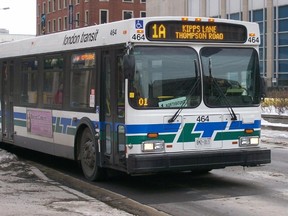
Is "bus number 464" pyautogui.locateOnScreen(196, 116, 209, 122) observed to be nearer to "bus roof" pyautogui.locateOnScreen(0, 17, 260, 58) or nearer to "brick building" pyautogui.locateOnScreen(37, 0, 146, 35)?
"bus roof" pyautogui.locateOnScreen(0, 17, 260, 58)

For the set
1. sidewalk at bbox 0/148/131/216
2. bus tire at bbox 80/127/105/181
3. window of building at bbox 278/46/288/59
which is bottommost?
sidewalk at bbox 0/148/131/216

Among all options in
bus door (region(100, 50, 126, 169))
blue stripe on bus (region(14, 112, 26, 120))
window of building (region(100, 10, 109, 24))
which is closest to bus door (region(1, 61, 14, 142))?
blue stripe on bus (region(14, 112, 26, 120))

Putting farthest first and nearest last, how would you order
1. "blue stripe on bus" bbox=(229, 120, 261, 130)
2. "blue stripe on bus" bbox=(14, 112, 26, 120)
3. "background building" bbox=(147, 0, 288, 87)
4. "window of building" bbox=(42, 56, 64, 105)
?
"background building" bbox=(147, 0, 288, 87) → "blue stripe on bus" bbox=(14, 112, 26, 120) → "window of building" bbox=(42, 56, 64, 105) → "blue stripe on bus" bbox=(229, 120, 261, 130)

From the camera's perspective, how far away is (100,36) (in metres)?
9.44

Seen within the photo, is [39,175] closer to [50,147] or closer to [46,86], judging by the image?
[50,147]

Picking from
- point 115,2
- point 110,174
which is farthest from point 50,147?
point 115,2

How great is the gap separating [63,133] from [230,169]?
3565 millimetres

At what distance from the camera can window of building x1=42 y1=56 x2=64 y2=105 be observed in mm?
10875

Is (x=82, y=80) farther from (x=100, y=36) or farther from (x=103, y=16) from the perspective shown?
(x=103, y=16)

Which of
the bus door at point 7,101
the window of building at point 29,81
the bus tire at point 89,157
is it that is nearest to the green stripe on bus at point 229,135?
the bus tire at point 89,157

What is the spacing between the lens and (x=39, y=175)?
1048 cm

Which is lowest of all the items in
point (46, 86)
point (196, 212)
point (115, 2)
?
point (196, 212)

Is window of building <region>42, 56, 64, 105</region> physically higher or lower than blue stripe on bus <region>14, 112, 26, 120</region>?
higher

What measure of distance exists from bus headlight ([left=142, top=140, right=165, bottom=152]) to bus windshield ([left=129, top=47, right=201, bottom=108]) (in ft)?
1.88
